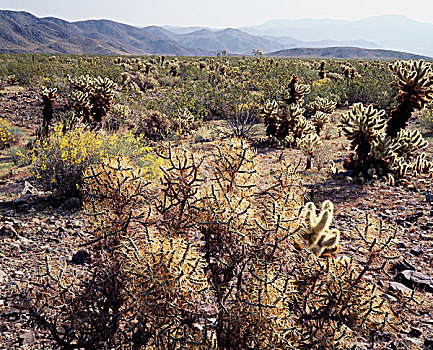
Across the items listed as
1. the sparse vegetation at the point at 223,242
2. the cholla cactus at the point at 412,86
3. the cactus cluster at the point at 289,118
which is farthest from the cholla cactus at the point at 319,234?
the cactus cluster at the point at 289,118

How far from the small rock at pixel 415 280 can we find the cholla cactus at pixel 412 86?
6.18m

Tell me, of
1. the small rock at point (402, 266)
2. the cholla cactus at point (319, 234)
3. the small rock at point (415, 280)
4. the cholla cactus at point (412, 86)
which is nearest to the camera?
the cholla cactus at point (319, 234)

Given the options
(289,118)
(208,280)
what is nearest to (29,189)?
(208,280)

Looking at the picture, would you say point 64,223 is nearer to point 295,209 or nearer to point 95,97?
point 295,209

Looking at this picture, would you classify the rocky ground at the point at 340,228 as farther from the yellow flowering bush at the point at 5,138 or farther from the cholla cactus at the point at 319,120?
the cholla cactus at the point at 319,120

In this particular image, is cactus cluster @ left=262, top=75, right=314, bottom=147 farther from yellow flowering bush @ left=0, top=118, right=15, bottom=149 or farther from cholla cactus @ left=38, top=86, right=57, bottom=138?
yellow flowering bush @ left=0, top=118, right=15, bottom=149

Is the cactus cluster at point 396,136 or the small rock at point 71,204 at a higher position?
the cactus cluster at point 396,136

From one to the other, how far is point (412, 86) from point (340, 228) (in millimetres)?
5471

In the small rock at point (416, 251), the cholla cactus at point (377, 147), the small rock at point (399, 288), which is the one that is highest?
the cholla cactus at point (377, 147)

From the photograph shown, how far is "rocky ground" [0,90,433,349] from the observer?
3.74 m

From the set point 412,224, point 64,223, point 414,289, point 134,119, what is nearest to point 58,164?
point 64,223

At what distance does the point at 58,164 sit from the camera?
23.3 feet

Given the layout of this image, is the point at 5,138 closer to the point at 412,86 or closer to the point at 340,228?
the point at 340,228

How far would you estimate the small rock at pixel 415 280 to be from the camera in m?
4.59
